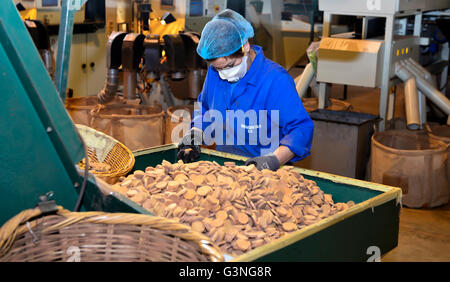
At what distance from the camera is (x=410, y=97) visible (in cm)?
372

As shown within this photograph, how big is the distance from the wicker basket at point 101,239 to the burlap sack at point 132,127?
248 centimetres

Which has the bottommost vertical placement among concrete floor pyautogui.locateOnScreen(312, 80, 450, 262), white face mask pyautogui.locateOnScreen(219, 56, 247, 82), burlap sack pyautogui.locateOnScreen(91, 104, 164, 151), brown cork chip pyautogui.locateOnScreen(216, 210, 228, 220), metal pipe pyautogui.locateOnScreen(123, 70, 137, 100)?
concrete floor pyautogui.locateOnScreen(312, 80, 450, 262)

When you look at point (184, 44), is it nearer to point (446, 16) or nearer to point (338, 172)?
point (338, 172)

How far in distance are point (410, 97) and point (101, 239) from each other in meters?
3.04

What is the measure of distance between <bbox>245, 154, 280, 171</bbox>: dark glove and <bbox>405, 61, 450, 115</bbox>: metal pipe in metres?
2.27

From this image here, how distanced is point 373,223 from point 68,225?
0.91m

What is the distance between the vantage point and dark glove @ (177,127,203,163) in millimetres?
2137

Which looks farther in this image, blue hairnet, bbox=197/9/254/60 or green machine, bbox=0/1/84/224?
blue hairnet, bbox=197/9/254/60

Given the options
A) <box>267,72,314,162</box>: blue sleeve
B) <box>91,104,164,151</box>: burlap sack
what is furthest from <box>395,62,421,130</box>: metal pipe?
<box>267,72,314,162</box>: blue sleeve

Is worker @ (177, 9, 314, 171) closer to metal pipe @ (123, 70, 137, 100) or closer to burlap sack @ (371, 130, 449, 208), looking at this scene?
metal pipe @ (123, 70, 137, 100)

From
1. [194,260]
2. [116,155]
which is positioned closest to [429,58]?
[116,155]

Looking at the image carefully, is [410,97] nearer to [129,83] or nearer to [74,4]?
[129,83]

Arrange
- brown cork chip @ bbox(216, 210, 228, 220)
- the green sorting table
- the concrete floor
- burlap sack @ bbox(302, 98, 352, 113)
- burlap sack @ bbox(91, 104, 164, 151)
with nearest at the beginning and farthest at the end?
the green sorting table → brown cork chip @ bbox(216, 210, 228, 220) → the concrete floor → burlap sack @ bbox(91, 104, 164, 151) → burlap sack @ bbox(302, 98, 352, 113)

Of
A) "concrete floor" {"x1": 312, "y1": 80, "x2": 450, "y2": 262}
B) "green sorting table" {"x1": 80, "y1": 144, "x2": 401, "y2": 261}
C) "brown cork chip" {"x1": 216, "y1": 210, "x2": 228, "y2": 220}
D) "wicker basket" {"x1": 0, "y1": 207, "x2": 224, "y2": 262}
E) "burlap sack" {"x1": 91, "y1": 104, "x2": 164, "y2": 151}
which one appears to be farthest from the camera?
"burlap sack" {"x1": 91, "y1": 104, "x2": 164, "y2": 151}
